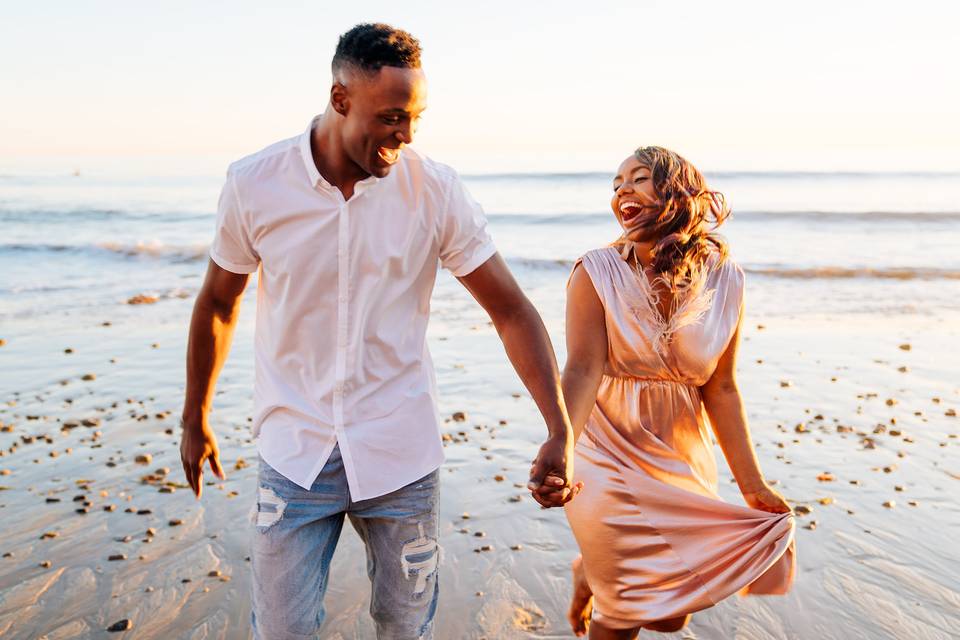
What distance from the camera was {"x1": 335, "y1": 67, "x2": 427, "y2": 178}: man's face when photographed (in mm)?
2516

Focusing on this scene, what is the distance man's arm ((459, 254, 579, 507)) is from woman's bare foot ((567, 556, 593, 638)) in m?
1.22

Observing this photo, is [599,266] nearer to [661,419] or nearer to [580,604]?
[661,419]

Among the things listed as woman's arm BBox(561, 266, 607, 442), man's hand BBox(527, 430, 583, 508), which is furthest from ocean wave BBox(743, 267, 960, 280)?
man's hand BBox(527, 430, 583, 508)

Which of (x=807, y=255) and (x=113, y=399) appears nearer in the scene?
(x=113, y=399)

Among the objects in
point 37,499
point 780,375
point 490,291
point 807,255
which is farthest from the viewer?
point 807,255

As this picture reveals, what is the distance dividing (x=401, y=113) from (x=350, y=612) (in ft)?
8.36

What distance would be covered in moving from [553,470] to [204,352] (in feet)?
3.81

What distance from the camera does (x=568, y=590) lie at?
4.46 meters

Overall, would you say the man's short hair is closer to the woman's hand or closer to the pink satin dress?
the pink satin dress

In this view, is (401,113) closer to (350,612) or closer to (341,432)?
(341,432)

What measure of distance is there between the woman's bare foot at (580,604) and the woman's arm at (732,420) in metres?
0.76

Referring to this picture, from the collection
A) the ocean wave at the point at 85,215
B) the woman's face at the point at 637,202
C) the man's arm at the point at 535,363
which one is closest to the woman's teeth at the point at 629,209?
the woman's face at the point at 637,202

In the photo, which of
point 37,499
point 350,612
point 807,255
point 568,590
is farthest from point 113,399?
point 807,255

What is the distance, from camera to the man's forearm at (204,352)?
2.96m
